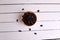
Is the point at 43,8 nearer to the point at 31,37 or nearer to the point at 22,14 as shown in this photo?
the point at 22,14

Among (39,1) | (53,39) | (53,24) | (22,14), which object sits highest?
(39,1)

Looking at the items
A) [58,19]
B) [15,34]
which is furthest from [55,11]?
[15,34]

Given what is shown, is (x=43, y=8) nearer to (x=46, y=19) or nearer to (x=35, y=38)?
(x=46, y=19)

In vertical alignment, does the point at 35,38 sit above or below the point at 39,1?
below

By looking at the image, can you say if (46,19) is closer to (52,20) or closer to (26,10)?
(52,20)

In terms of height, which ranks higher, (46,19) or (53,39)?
(46,19)

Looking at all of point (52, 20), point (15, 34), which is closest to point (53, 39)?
point (52, 20)
